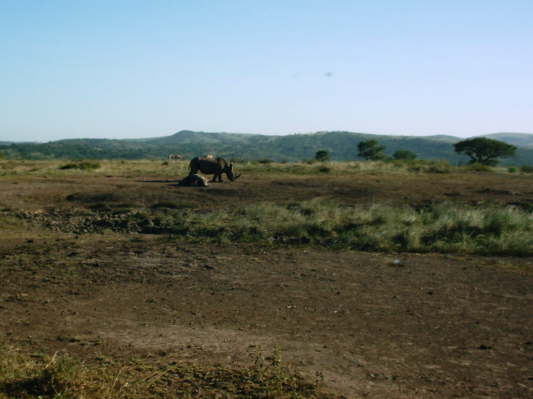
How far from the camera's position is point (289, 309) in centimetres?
688

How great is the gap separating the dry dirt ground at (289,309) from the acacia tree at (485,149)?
170ft

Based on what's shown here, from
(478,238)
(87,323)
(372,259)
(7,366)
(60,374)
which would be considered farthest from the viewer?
(478,238)

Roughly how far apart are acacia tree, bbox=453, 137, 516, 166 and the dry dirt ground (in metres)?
51.7

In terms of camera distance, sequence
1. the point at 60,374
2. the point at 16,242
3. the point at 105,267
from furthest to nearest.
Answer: the point at 16,242 < the point at 105,267 < the point at 60,374

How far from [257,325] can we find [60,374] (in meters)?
2.63

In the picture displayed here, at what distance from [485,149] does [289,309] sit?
57.0 meters

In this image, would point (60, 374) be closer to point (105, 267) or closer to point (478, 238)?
point (105, 267)

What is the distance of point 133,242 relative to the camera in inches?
444

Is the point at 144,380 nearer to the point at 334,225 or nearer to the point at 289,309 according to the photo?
the point at 289,309

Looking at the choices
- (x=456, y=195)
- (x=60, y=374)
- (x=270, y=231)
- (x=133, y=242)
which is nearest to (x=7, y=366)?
(x=60, y=374)

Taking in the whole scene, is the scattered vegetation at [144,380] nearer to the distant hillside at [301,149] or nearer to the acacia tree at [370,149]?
the acacia tree at [370,149]

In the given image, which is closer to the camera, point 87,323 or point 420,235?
point 87,323

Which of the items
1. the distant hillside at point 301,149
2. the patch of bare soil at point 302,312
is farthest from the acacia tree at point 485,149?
the distant hillside at point 301,149

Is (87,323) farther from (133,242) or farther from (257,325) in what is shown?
(133,242)
